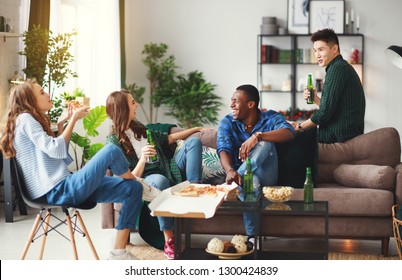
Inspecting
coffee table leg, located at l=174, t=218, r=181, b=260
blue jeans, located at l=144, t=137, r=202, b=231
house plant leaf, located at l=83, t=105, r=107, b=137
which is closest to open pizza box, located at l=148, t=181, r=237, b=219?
coffee table leg, located at l=174, t=218, r=181, b=260

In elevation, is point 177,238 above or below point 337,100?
below

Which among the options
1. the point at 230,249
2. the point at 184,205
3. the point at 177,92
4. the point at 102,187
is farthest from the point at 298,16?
the point at 184,205

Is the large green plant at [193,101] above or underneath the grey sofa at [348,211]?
above

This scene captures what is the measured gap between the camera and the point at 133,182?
3.85m

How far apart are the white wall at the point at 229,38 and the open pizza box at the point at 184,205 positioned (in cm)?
610

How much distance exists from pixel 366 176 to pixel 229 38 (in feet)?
18.3

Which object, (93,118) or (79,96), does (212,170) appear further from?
(79,96)

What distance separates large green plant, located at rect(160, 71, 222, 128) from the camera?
376 inches

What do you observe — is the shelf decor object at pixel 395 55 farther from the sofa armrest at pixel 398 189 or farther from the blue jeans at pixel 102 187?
the blue jeans at pixel 102 187

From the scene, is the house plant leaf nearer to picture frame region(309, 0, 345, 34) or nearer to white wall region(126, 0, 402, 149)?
white wall region(126, 0, 402, 149)

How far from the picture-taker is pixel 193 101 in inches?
376

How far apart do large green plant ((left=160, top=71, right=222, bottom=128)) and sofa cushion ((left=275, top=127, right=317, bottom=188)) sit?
485 centimetres

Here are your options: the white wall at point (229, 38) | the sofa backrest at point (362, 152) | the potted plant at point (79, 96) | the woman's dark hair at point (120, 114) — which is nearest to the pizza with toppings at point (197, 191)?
the woman's dark hair at point (120, 114)

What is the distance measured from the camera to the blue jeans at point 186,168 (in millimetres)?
4316
